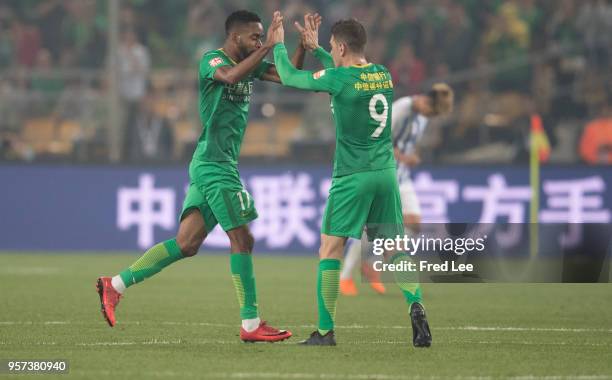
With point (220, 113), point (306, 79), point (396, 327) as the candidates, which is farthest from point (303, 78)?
point (396, 327)

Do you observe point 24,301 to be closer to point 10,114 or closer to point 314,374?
point 314,374

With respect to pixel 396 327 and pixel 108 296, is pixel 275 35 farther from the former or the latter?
pixel 396 327

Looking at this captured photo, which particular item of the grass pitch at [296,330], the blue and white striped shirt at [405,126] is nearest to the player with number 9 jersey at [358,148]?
the grass pitch at [296,330]

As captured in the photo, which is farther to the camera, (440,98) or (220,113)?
(440,98)

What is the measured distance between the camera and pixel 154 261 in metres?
9.20

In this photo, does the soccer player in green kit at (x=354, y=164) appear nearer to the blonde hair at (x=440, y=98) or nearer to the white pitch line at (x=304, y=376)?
the white pitch line at (x=304, y=376)

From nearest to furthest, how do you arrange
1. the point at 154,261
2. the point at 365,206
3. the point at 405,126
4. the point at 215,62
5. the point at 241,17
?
the point at 365,206 → the point at 215,62 → the point at 241,17 → the point at 154,261 → the point at 405,126

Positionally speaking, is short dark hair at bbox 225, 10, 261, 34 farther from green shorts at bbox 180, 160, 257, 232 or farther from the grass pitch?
the grass pitch

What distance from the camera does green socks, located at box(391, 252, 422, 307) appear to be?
8.56 m

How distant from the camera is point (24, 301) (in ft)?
39.1

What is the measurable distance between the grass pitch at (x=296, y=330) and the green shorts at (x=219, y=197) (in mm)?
844

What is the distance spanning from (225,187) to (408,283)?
144cm

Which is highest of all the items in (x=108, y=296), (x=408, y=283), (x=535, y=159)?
(x=535, y=159)

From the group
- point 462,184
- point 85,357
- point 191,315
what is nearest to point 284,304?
point 191,315
